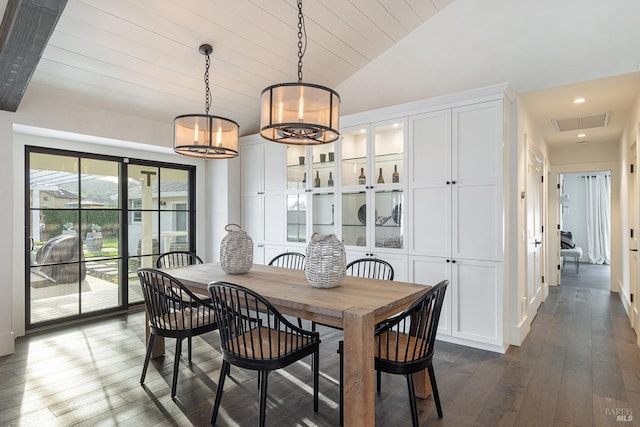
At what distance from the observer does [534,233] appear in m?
4.42

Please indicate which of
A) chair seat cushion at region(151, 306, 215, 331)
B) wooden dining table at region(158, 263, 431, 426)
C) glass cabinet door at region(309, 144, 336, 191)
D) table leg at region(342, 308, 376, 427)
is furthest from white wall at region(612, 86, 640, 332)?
Result: chair seat cushion at region(151, 306, 215, 331)

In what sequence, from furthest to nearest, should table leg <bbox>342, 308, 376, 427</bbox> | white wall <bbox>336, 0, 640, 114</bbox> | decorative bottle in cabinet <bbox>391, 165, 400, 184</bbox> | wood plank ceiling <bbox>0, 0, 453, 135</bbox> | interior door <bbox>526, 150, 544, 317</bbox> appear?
1. interior door <bbox>526, 150, 544, 317</bbox>
2. decorative bottle in cabinet <bbox>391, 165, 400, 184</bbox>
3. white wall <bbox>336, 0, 640, 114</bbox>
4. wood plank ceiling <bbox>0, 0, 453, 135</bbox>
5. table leg <bbox>342, 308, 376, 427</bbox>

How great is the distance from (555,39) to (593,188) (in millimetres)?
7916

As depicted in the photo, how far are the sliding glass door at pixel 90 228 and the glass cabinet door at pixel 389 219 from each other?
295 cm

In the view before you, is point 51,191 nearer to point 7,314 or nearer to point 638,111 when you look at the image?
point 7,314

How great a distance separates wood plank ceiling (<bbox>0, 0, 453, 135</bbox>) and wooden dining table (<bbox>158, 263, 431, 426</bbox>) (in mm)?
2042

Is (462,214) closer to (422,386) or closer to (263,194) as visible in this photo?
(422,386)

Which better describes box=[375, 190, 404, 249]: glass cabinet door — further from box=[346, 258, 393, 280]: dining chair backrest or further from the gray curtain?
the gray curtain

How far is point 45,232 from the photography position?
12.6ft

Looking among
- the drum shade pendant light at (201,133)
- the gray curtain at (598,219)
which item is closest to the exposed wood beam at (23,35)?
the drum shade pendant light at (201,133)

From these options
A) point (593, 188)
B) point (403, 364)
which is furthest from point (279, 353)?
point (593, 188)

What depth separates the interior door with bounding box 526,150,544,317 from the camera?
3979 mm

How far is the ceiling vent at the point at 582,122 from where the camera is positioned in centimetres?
424

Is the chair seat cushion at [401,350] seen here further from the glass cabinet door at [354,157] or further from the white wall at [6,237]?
the white wall at [6,237]
